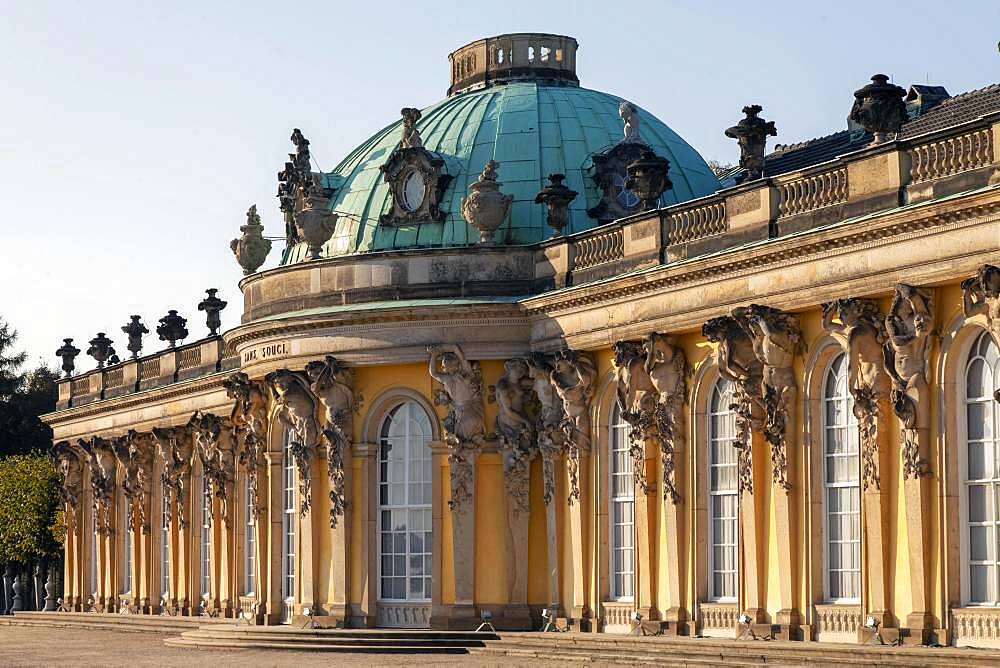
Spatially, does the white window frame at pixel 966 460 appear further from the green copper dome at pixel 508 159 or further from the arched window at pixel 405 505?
the arched window at pixel 405 505

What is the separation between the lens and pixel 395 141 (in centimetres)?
4269

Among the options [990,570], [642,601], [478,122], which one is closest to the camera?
[990,570]

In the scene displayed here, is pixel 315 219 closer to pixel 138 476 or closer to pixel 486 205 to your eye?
pixel 486 205

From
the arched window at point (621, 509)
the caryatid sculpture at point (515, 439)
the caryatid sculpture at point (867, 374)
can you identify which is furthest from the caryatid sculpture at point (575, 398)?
the caryatid sculpture at point (867, 374)

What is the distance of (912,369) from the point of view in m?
27.9

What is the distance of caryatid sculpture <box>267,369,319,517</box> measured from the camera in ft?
131

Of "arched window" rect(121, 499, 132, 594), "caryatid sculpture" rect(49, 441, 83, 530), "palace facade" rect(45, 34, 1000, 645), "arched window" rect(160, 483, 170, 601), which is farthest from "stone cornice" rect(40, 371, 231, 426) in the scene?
"arched window" rect(121, 499, 132, 594)

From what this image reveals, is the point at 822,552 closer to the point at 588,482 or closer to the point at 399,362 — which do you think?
the point at 588,482

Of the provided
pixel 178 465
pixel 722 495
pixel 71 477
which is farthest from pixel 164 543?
pixel 722 495

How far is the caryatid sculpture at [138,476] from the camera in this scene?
5431 centimetres

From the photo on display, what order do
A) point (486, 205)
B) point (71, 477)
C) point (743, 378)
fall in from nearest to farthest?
point (743, 378), point (486, 205), point (71, 477)

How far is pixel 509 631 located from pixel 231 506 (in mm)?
12739

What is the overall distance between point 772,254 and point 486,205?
8.90m

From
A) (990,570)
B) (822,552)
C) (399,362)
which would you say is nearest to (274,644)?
(399,362)
